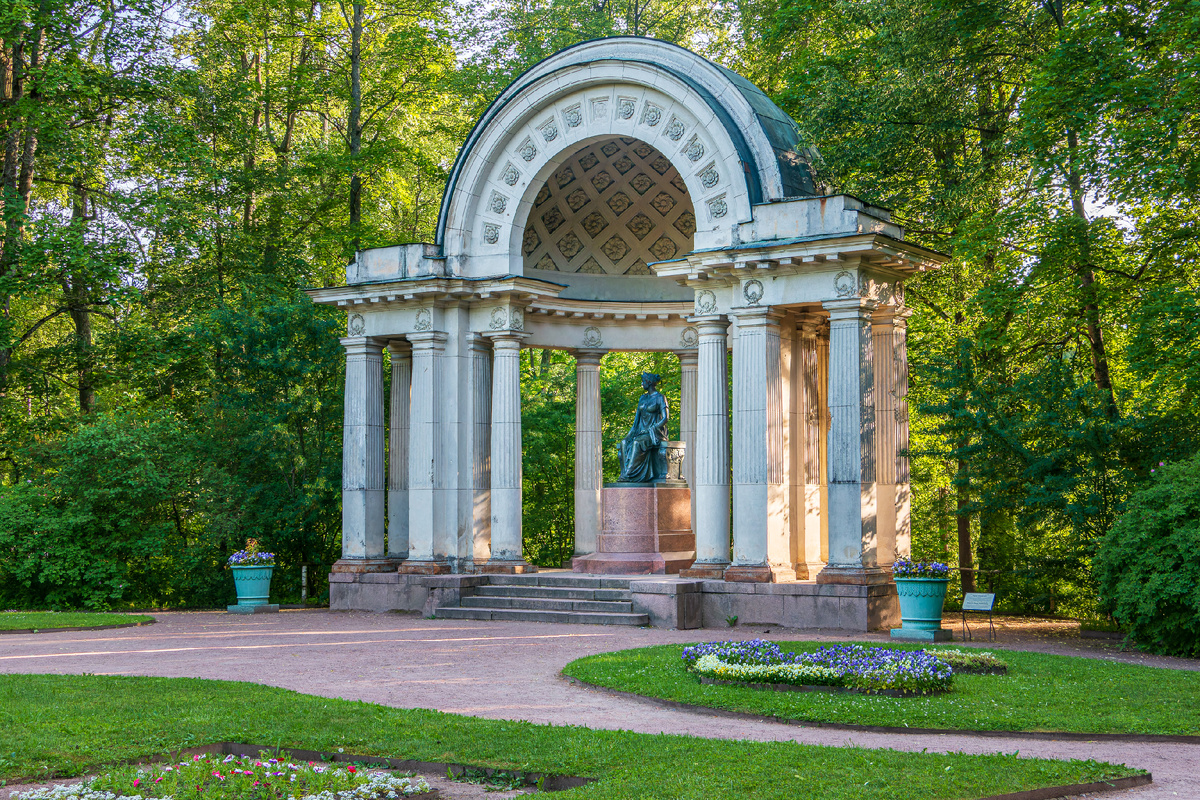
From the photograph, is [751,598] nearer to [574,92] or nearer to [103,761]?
[574,92]

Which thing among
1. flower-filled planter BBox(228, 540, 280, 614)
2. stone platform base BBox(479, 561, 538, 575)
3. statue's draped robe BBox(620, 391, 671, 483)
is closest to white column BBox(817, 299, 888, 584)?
statue's draped robe BBox(620, 391, 671, 483)

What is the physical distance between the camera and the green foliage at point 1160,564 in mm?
14031

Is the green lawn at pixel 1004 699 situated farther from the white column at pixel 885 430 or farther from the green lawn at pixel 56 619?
the green lawn at pixel 56 619

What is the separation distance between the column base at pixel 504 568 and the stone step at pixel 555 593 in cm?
71

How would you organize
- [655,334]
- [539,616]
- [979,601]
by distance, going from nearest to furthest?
[979,601] < [539,616] < [655,334]

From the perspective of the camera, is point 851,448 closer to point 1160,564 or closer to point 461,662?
point 1160,564

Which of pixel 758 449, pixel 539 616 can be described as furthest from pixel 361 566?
pixel 758 449

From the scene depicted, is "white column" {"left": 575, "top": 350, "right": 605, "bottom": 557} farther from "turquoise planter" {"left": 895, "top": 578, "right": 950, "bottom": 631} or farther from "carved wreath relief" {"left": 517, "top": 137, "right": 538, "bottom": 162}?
"turquoise planter" {"left": 895, "top": 578, "right": 950, "bottom": 631}

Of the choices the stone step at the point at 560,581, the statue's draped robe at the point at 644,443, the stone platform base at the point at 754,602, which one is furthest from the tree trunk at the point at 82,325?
the statue's draped robe at the point at 644,443

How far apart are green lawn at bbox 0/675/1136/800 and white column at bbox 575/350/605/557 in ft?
47.9

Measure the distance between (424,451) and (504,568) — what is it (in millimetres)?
2916

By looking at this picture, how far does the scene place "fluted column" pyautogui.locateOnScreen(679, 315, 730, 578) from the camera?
19.5m

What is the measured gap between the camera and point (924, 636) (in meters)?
16.1

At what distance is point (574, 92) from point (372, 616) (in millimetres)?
11118
